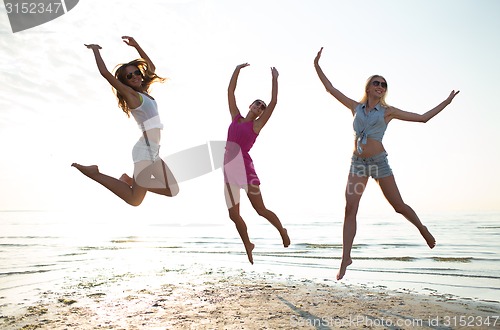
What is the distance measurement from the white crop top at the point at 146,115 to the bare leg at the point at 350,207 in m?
2.82

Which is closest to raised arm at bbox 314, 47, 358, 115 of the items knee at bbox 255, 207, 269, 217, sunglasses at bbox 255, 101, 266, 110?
sunglasses at bbox 255, 101, 266, 110

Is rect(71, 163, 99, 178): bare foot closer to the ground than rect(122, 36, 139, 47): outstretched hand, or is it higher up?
closer to the ground

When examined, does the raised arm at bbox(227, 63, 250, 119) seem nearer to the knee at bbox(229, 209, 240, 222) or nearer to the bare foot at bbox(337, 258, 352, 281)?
the knee at bbox(229, 209, 240, 222)

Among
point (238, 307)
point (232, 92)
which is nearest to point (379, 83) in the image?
point (232, 92)

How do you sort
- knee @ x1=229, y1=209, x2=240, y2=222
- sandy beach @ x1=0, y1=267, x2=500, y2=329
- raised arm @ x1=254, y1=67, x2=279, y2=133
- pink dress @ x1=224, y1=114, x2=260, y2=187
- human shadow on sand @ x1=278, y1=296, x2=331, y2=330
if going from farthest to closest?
knee @ x1=229, y1=209, x2=240, y2=222 < pink dress @ x1=224, y1=114, x2=260, y2=187 < raised arm @ x1=254, y1=67, x2=279, y2=133 < sandy beach @ x1=0, y1=267, x2=500, y2=329 < human shadow on sand @ x1=278, y1=296, x2=331, y2=330

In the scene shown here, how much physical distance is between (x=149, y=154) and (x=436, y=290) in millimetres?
5295

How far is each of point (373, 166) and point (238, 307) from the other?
2.65m

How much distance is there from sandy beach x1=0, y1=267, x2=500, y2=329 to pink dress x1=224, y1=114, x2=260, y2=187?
1.77 metres

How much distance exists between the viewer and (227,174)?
6.53 metres

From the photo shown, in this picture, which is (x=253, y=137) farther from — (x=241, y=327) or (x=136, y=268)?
(x=136, y=268)

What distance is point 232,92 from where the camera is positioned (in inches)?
262

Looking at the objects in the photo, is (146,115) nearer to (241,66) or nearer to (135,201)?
(135,201)

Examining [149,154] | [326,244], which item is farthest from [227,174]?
[326,244]

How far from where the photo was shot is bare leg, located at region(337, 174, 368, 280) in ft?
19.6
